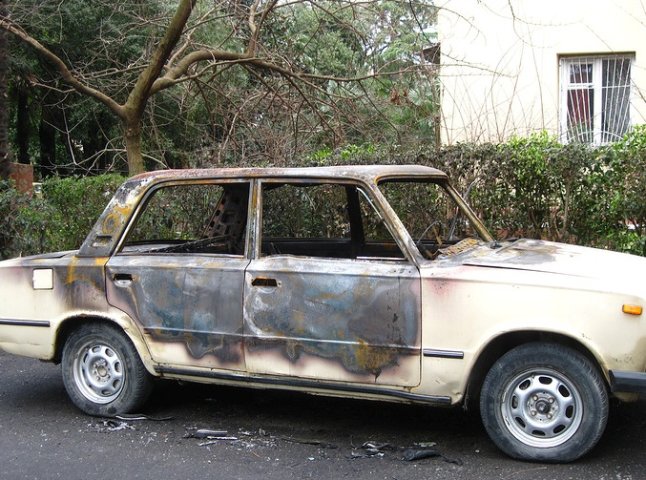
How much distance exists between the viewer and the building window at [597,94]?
38.8ft

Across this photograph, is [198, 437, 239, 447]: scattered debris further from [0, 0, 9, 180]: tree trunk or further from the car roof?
[0, 0, 9, 180]: tree trunk

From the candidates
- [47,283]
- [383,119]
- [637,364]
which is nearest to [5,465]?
[47,283]

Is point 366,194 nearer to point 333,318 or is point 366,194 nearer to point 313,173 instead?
point 313,173

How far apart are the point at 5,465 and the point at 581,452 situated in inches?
132

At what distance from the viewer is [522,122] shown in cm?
1188

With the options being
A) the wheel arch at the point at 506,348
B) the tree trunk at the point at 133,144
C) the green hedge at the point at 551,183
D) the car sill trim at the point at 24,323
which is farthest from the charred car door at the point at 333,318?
the tree trunk at the point at 133,144

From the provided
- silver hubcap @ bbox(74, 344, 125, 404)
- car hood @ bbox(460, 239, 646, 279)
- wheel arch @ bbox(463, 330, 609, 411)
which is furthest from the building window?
silver hubcap @ bbox(74, 344, 125, 404)

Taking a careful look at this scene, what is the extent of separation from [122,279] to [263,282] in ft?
3.52

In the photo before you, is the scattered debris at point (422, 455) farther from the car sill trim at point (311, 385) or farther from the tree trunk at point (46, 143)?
the tree trunk at point (46, 143)

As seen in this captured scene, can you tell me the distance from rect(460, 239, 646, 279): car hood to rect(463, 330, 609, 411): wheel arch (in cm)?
37

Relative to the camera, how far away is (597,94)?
472 inches

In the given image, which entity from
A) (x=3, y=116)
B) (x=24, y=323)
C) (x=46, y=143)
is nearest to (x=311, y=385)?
(x=24, y=323)

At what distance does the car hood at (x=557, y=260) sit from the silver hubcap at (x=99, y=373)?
2.57 m

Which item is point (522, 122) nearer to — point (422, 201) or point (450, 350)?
point (422, 201)
